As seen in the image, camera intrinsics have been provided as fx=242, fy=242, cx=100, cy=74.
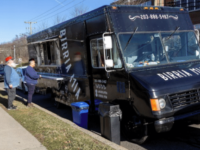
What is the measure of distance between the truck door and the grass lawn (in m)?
1.08

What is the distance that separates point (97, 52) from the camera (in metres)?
5.88

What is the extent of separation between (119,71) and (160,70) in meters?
0.87

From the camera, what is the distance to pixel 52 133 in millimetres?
5379

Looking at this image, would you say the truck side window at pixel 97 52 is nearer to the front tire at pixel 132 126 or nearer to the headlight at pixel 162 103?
the front tire at pixel 132 126

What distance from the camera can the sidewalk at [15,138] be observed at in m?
4.69

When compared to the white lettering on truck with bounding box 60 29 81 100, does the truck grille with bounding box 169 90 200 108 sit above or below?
below

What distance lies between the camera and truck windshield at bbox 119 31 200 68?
17.1 feet

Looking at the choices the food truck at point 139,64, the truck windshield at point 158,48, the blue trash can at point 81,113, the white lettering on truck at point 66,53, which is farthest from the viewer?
the white lettering on truck at point 66,53

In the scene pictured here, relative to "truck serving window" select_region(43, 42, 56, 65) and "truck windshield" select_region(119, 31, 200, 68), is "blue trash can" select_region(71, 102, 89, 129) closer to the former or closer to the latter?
"truck windshield" select_region(119, 31, 200, 68)

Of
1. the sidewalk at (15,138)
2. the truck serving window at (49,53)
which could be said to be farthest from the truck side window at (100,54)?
the truck serving window at (49,53)

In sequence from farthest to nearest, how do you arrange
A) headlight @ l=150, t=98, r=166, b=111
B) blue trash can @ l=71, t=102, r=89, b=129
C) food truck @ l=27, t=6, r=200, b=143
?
blue trash can @ l=71, t=102, r=89, b=129
food truck @ l=27, t=6, r=200, b=143
headlight @ l=150, t=98, r=166, b=111

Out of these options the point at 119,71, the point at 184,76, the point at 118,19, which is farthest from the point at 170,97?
the point at 118,19

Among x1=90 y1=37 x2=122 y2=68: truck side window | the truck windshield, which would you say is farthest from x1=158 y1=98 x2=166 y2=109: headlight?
x1=90 y1=37 x2=122 y2=68: truck side window

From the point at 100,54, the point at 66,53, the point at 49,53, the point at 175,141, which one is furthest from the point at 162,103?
the point at 49,53
